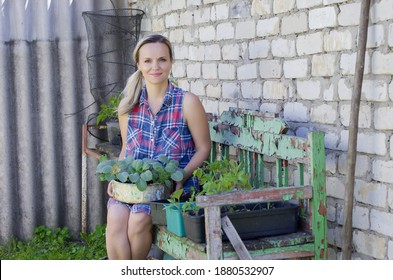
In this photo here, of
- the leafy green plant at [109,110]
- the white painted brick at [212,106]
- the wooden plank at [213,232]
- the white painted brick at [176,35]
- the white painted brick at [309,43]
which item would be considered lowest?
the wooden plank at [213,232]

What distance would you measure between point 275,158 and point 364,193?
28.6 inches

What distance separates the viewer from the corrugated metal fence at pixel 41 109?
19.5 ft

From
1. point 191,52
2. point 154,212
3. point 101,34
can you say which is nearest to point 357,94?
point 154,212

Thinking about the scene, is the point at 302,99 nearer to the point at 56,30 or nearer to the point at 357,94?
the point at 357,94

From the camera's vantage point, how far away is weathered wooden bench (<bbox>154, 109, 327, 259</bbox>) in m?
3.46

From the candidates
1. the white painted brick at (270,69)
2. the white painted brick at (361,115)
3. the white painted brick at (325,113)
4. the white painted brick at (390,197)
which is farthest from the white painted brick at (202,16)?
the white painted brick at (390,197)

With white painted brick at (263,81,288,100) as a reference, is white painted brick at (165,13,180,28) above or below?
above

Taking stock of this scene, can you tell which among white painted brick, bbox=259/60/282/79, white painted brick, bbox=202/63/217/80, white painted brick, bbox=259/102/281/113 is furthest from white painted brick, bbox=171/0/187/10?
white painted brick, bbox=259/102/281/113

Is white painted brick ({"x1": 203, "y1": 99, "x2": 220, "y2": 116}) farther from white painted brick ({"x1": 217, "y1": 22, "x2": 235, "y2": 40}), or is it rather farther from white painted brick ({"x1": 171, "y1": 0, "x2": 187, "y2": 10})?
white painted brick ({"x1": 171, "y1": 0, "x2": 187, "y2": 10})

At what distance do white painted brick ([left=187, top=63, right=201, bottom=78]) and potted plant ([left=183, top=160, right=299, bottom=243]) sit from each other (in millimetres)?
1557

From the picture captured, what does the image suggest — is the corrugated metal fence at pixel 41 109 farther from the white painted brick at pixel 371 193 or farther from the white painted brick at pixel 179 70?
the white painted brick at pixel 371 193

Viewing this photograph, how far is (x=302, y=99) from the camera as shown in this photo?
13.4ft

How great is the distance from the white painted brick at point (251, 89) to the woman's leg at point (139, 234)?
3.36 ft

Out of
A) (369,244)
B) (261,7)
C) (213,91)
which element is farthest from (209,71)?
(369,244)
